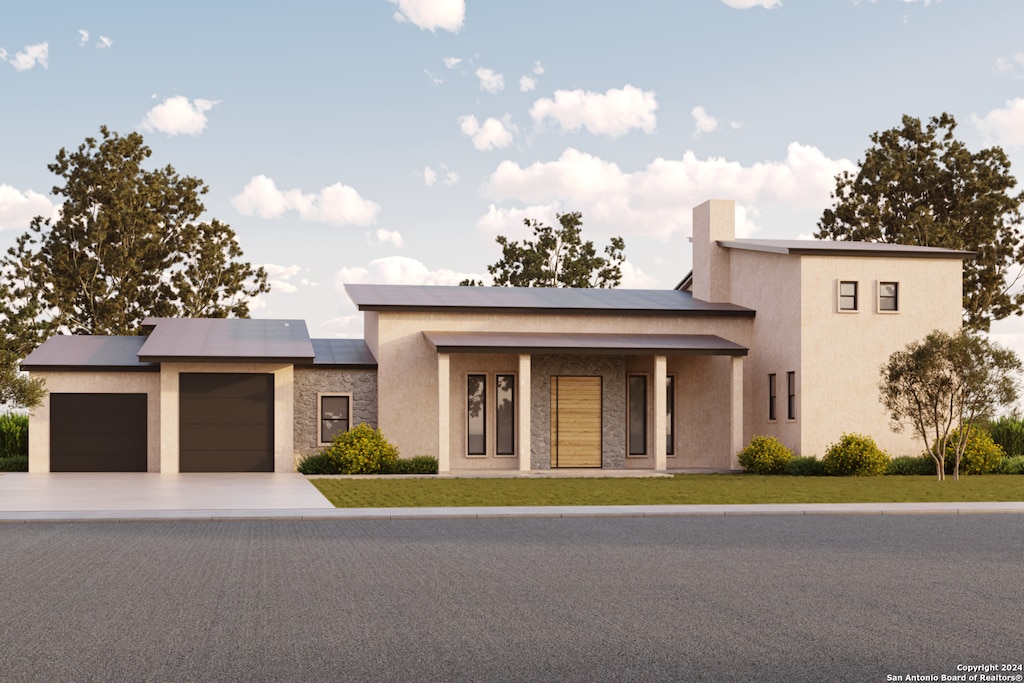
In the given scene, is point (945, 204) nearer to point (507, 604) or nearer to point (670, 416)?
point (670, 416)

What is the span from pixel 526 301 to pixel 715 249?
6526 millimetres

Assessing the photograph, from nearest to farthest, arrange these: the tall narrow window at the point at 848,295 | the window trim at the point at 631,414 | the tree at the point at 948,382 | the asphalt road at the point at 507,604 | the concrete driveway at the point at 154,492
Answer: the asphalt road at the point at 507,604 → the concrete driveway at the point at 154,492 → the tree at the point at 948,382 → the tall narrow window at the point at 848,295 → the window trim at the point at 631,414

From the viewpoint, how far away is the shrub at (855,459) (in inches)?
1188

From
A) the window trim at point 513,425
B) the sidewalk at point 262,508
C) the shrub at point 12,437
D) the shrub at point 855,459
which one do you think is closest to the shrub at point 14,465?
the shrub at point 12,437

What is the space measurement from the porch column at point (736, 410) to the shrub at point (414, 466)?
8235 millimetres

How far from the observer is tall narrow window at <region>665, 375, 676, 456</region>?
1328 inches

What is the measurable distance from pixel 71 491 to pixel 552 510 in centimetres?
Result: 1091

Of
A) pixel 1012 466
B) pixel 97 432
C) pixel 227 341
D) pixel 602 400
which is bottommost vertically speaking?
pixel 1012 466

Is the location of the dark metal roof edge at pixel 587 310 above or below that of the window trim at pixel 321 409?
Result: above

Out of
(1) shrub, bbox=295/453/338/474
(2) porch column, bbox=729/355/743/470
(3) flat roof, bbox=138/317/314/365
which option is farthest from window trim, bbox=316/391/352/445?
(2) porch column, bbox=729/355/743/470

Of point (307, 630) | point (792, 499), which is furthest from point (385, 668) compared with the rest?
point (792, 499)

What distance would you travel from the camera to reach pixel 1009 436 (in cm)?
3750

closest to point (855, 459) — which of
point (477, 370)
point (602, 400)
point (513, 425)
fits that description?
point (602, 400)

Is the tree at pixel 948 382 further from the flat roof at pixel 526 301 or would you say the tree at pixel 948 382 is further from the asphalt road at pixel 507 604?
the asphalt road at pixel 507 604
